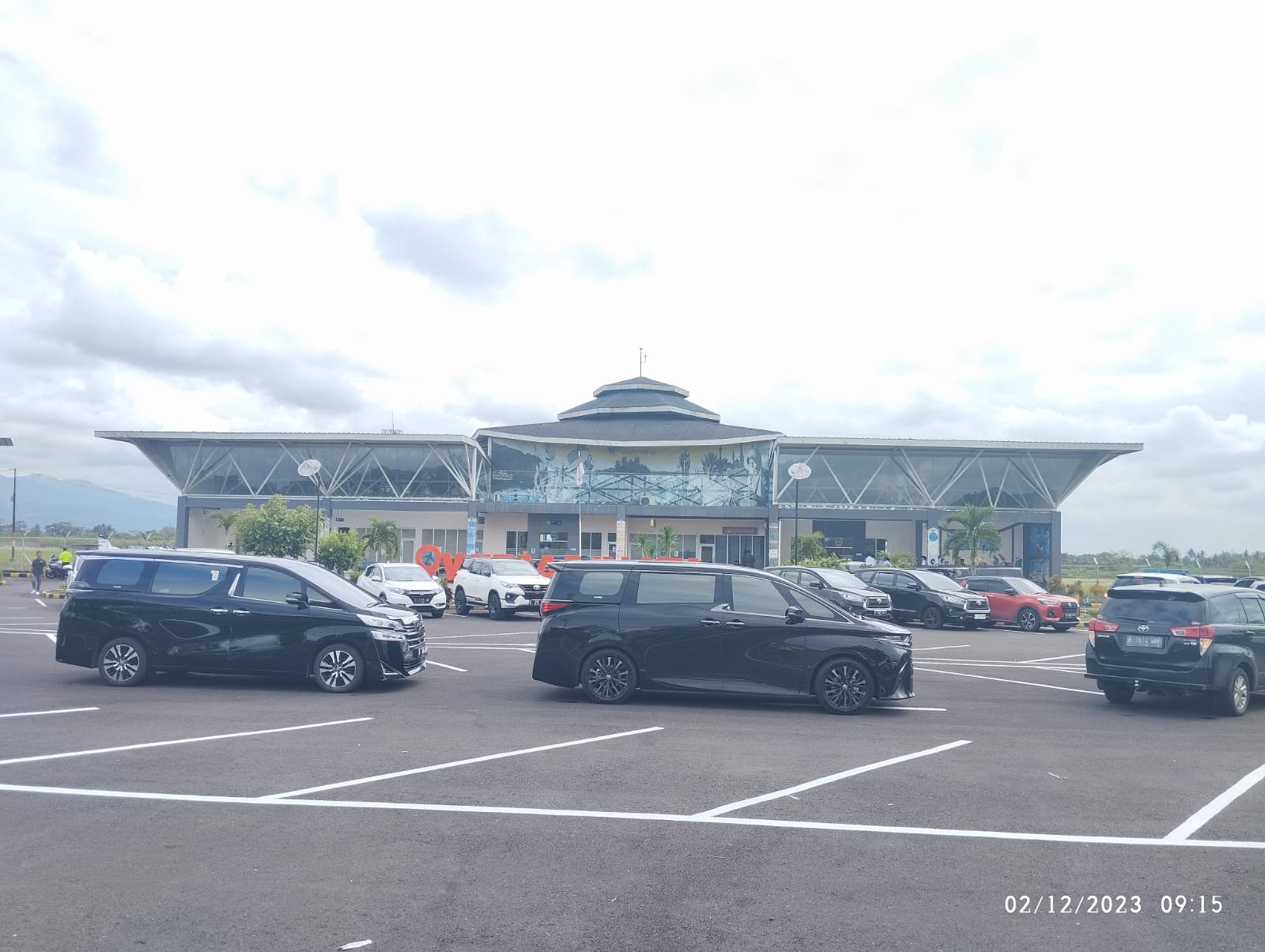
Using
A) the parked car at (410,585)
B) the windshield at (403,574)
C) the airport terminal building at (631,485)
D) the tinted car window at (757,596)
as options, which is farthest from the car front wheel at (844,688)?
the airport terminal building at (631,485)

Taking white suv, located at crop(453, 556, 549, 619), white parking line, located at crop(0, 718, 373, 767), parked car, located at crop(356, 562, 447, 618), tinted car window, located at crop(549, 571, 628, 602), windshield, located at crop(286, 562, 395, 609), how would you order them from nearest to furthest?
1. white parking line, located at crop(0, 718, 373, 767)
2. tinted car window, located at crop(549, 571, 628, 602)
3. windshield, located at crop(286, 562, 395, 609)
4. parked car, located at crop(356, 562, 447, 618)
5. white suv, located at crop(453, 556, 549, 619)

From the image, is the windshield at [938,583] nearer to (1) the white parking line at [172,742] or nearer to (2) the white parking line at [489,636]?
(2) the white parking line at [489,636]

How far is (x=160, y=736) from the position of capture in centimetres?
941

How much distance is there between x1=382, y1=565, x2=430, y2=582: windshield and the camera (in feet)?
86.9

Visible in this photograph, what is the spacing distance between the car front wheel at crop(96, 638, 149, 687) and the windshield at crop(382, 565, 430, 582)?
1337cm

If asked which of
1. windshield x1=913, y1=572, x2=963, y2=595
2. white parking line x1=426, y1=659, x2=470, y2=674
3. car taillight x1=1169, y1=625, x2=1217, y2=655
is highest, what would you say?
windshield x1=913, y1=572, x2=963, y2=595

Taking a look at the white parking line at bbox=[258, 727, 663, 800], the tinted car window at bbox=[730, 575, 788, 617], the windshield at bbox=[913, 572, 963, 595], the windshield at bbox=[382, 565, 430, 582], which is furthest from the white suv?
the white parking line at bbox=[258, 727, 663, 800]

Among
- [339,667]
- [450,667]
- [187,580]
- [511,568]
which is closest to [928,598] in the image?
[511,568]

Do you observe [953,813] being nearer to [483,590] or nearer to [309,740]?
[309,740]

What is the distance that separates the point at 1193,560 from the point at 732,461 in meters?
35.1

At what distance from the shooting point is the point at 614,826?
6.66 m

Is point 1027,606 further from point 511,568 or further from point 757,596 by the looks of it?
point 757,596

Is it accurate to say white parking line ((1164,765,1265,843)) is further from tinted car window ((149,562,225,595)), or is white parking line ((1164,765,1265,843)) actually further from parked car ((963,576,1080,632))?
parked car ((963,576,1080,632))

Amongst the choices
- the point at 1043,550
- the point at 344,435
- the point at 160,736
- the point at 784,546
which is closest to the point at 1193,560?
the point at 1043,550
